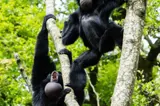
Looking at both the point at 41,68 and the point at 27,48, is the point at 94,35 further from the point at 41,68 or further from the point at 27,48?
the point at 27,48

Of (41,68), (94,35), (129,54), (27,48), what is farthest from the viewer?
(27,48)

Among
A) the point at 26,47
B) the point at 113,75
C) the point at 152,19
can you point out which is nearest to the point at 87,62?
the point at 26,47

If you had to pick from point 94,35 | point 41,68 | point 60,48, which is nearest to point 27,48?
point 41,68

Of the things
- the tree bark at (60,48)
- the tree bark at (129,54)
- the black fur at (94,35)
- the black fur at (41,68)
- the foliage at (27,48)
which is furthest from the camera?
the foliage at (27,48)

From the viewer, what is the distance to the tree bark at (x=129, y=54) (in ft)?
13.5

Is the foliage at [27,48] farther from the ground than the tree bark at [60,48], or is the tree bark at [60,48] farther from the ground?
the tree bark at [60,48]

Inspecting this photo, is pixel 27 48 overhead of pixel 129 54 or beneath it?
beneath

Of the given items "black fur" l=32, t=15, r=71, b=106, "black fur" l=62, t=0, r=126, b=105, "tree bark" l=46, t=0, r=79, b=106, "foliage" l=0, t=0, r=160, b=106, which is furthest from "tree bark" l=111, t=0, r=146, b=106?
"foliage" l=0, t=0, r=160, b=106

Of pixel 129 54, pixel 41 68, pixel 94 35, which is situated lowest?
pixel 41 68

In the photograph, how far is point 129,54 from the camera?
4344 mm

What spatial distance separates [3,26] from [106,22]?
29.5ft

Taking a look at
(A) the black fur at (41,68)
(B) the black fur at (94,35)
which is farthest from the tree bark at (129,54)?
(A) the black fur at (41,68)

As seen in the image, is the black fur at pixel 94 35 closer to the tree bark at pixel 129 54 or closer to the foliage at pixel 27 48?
the tree bark at pixel 129 54

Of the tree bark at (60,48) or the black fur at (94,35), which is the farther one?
the black fur at (94,35)
